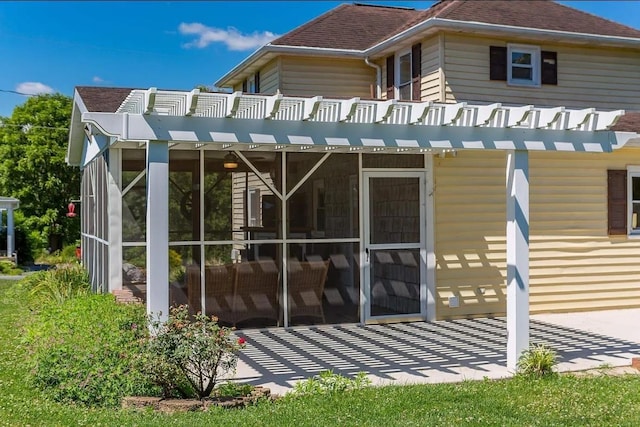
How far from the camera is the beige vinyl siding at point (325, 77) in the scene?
46.4 feet

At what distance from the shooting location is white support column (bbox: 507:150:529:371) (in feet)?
24.8

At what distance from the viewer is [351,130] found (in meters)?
7.37

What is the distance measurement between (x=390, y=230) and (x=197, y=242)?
304 cm

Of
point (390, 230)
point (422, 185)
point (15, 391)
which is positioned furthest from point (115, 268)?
point (422, 185)

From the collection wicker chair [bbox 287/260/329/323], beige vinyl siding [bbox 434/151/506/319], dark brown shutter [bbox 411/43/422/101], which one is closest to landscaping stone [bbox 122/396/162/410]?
wicker chair [bbox 287/260/329/323]

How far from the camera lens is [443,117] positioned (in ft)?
25.0

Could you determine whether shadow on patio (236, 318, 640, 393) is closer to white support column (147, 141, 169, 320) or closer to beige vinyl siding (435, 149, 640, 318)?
beige vinyl siding (435, 149, 640, 318)

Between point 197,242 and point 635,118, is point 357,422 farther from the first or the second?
point 635,118

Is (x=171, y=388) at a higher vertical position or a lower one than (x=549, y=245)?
lower

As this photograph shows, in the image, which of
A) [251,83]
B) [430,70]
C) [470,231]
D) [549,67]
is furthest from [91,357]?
[251,83]

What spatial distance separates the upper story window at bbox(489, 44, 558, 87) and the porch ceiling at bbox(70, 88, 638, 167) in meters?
4.03

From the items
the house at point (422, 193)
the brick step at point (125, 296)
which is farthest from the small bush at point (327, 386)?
the brick step at point (125, 296)

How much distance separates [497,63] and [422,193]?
9.35 feet

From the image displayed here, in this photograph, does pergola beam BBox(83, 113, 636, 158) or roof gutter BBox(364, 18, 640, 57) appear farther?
roof gutter BBox(364, 18, 640, 57)
